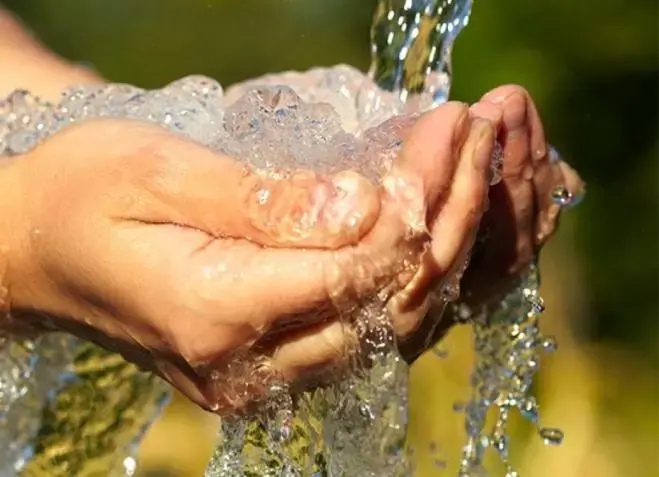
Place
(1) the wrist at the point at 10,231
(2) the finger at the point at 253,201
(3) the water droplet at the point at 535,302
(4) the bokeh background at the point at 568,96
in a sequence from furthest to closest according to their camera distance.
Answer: (4) the bokeh background at the point at 568,96 < (3) the water droplet at the point at 535,302 < (1) the wrist at the point at 10,231 < (2) the finger at the point at 253,201

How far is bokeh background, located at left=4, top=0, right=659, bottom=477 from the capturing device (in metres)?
1.36

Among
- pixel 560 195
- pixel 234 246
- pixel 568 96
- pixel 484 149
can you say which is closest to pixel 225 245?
pixel 234 246

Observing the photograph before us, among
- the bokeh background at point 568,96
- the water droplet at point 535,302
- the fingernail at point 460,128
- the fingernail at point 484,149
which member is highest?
the fingernail at point 460,128

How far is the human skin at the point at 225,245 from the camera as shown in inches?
15.9

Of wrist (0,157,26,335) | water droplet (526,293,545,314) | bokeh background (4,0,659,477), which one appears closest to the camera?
wrist (0,157,26,335)

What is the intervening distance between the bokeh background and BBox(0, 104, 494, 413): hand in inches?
31.6

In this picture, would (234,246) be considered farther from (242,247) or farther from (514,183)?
(514,183)

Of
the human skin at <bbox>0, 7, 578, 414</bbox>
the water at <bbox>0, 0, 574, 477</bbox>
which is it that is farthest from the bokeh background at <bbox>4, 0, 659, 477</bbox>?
the human skin at <bbox>0, 7, 578, 414</bbox>

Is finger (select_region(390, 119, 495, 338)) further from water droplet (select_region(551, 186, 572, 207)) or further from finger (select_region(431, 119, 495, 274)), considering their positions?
water droplet (select_region(551, 186, 572, 207))

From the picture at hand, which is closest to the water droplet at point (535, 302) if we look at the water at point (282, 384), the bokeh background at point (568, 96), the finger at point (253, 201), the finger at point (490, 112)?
the water at point (282, 384)

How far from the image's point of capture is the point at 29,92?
0.63 metres

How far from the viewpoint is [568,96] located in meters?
1.72

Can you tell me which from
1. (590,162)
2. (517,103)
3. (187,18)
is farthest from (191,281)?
(187,18)

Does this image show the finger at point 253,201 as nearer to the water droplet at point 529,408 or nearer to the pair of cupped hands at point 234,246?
the pair of cupped hands at point 234,246
